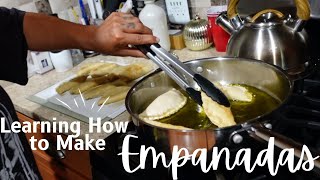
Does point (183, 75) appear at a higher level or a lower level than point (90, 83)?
higher

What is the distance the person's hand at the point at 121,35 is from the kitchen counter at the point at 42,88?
18cm

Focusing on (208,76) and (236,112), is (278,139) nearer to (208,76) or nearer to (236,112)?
(236,112)

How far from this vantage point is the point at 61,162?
1.08 m

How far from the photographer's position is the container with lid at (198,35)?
1.18 metres

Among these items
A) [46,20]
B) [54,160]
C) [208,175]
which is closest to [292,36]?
[208,175]

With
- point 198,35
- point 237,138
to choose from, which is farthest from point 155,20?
point 237,138

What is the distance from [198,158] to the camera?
621 mm

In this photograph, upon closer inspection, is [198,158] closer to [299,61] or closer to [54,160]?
[299,61]

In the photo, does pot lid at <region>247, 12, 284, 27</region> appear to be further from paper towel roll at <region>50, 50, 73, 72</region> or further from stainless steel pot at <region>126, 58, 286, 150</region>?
paper towel roll at <region>50, 50, 73, 72</region>

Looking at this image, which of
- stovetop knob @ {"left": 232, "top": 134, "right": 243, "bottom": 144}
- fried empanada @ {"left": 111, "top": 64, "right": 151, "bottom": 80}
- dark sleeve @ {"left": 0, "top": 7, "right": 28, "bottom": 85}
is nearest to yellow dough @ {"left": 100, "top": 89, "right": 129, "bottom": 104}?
fried empanada @ {"left": 111, "top": 64, "right": 151, "bottom": 80}

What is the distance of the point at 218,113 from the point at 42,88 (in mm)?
735

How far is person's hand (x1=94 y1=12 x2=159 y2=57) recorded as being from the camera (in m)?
0.80

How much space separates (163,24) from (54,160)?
58 cm

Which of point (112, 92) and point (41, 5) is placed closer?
point (112, 92)
